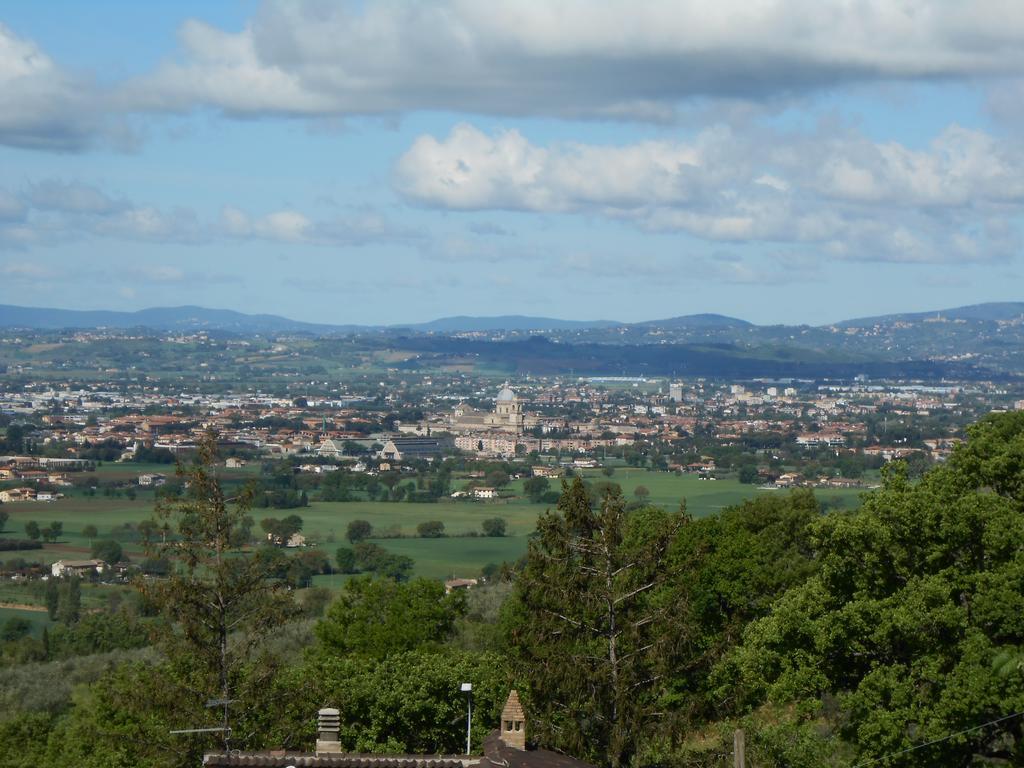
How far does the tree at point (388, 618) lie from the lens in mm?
38625

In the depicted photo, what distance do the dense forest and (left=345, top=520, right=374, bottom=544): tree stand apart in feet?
222

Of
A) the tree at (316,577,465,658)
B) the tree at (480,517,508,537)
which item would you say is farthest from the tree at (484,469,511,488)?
the tree at (316,577,465,658)

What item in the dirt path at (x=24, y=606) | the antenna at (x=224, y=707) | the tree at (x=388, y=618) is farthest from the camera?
the dirt path at (x=24, y=606)

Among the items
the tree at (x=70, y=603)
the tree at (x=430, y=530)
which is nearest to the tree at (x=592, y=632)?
the tree at (x=70, y=603)

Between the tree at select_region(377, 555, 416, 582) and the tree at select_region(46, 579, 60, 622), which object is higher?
the tree at select_region(377, 555, 416, 582)

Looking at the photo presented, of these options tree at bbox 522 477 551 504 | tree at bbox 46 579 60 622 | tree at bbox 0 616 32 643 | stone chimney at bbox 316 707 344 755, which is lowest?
tree at bbox 522 477 551 504

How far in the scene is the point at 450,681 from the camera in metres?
31.5

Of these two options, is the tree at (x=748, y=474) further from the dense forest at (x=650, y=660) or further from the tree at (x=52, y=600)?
the dense forest at (x=650, y=660)

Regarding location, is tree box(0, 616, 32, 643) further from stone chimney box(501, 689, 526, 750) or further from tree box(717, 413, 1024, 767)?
stone chimney box(501, 689, 526, 750)

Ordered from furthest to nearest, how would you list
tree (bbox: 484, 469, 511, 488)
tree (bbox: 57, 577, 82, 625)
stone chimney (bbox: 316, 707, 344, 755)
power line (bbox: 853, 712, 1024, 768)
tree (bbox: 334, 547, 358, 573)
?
tree (bbox: 484, 469, 511, 488), tree (bbox: 334, 547, 358, 573), tree (bbox: 57, 577, 82, 625), power line (bbox: 853, 712, 1024, 768), stone chimney (bbox: 316, 707, 344, 755)

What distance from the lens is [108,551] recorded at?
91.1 m

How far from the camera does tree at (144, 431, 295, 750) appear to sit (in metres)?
23.7

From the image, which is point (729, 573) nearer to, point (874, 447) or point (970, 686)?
point (970, 686)

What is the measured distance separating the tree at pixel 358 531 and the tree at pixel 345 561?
11.6 m
